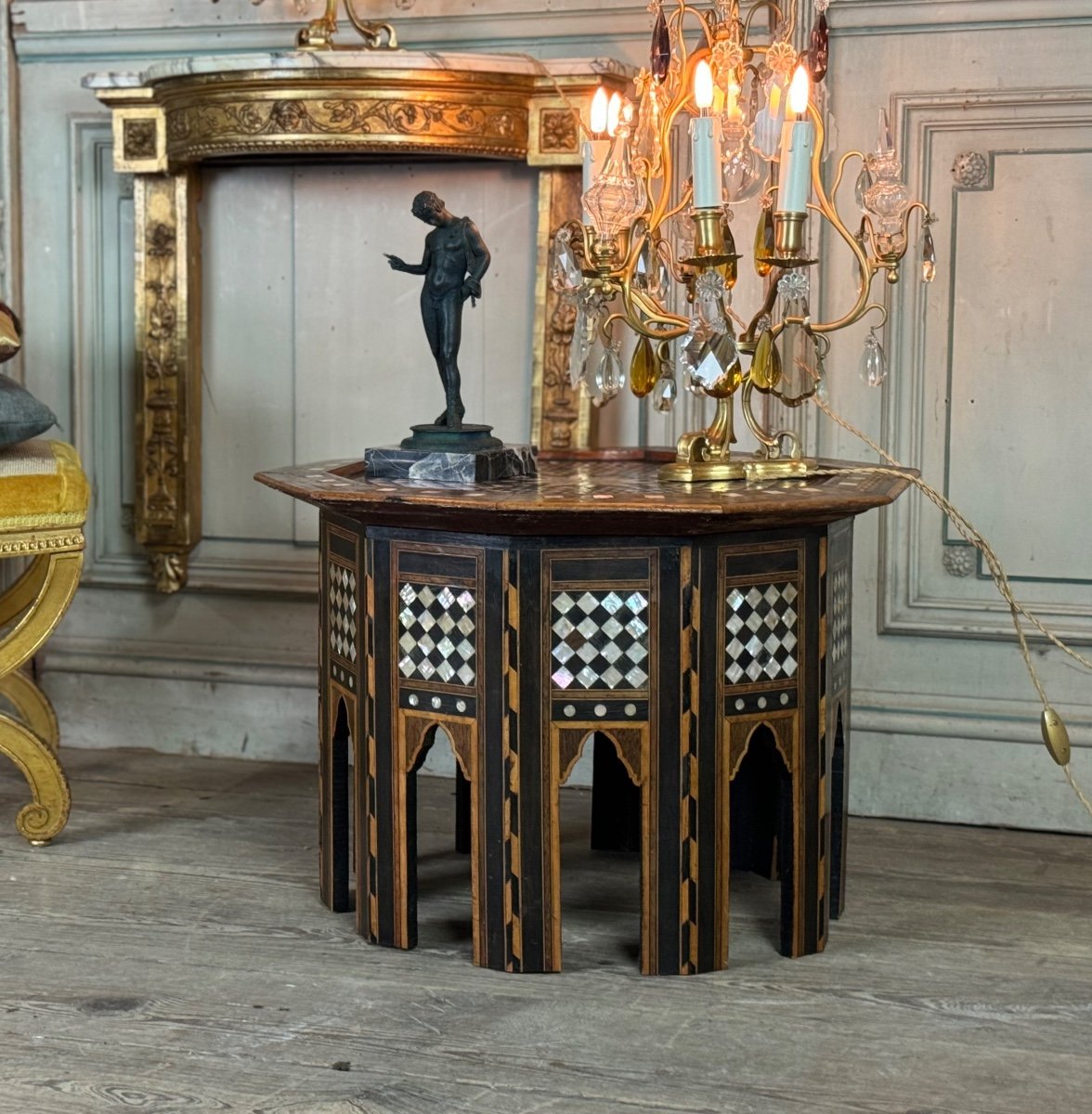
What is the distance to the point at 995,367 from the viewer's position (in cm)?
362

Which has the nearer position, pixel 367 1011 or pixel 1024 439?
pixel 367 1011

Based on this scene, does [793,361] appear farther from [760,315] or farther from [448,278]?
[448,278]

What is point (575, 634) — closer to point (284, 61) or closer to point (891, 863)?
point (891, 863)

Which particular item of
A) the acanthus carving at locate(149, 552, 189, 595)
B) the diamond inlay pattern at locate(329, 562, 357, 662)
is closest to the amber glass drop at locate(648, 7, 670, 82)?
the diamond inlay pattern at locate(329, 562, 357, 662)

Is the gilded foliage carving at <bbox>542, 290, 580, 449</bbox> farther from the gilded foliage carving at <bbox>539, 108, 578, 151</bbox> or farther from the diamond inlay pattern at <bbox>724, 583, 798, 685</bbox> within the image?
the diamond inlay pattern at <bbox>724, 583, 798, 685</bbox>

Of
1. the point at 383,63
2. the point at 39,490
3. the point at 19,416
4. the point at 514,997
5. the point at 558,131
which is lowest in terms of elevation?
the point at 514,997

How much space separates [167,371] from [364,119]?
0.88 m

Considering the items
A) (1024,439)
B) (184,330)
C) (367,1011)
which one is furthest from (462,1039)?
(184,330)

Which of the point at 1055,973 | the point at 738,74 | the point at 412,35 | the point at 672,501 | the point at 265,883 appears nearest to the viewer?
the point at 672,501

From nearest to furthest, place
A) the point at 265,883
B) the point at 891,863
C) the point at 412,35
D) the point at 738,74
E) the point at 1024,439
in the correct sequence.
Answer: the point at 738,74
the point at 265,883
the point at 891,863
the point at 1024,439
the point at 412,35

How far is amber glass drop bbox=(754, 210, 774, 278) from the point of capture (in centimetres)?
275

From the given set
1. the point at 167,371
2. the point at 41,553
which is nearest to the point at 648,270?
the point at 41,553

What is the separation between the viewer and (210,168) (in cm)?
408

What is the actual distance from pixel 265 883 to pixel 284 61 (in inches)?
67.3
